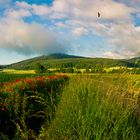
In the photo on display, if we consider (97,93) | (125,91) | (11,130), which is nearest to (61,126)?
(97,93)

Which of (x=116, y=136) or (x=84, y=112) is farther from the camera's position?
(x=84, y=112)

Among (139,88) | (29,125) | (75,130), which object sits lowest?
(29,125)

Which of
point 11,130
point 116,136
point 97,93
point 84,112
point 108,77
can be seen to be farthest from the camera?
point 11,130

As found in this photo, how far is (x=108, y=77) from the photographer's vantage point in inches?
303

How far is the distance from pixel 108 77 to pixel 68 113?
1356mm

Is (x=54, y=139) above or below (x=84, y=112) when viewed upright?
below

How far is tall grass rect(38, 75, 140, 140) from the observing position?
20.4 ft

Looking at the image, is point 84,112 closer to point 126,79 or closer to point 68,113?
point 68,113

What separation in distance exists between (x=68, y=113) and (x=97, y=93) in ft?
2.34

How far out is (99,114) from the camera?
633 centimetres

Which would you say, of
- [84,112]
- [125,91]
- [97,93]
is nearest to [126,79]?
→ [125,91]

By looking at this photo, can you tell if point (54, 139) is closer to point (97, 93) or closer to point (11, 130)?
point (97, 93)

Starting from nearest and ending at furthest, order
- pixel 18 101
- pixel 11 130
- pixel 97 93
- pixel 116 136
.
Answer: pixel 116 136
pixel 97 93
pixel 11 130
pixel 18 101

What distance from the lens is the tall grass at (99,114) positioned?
6203 mm
